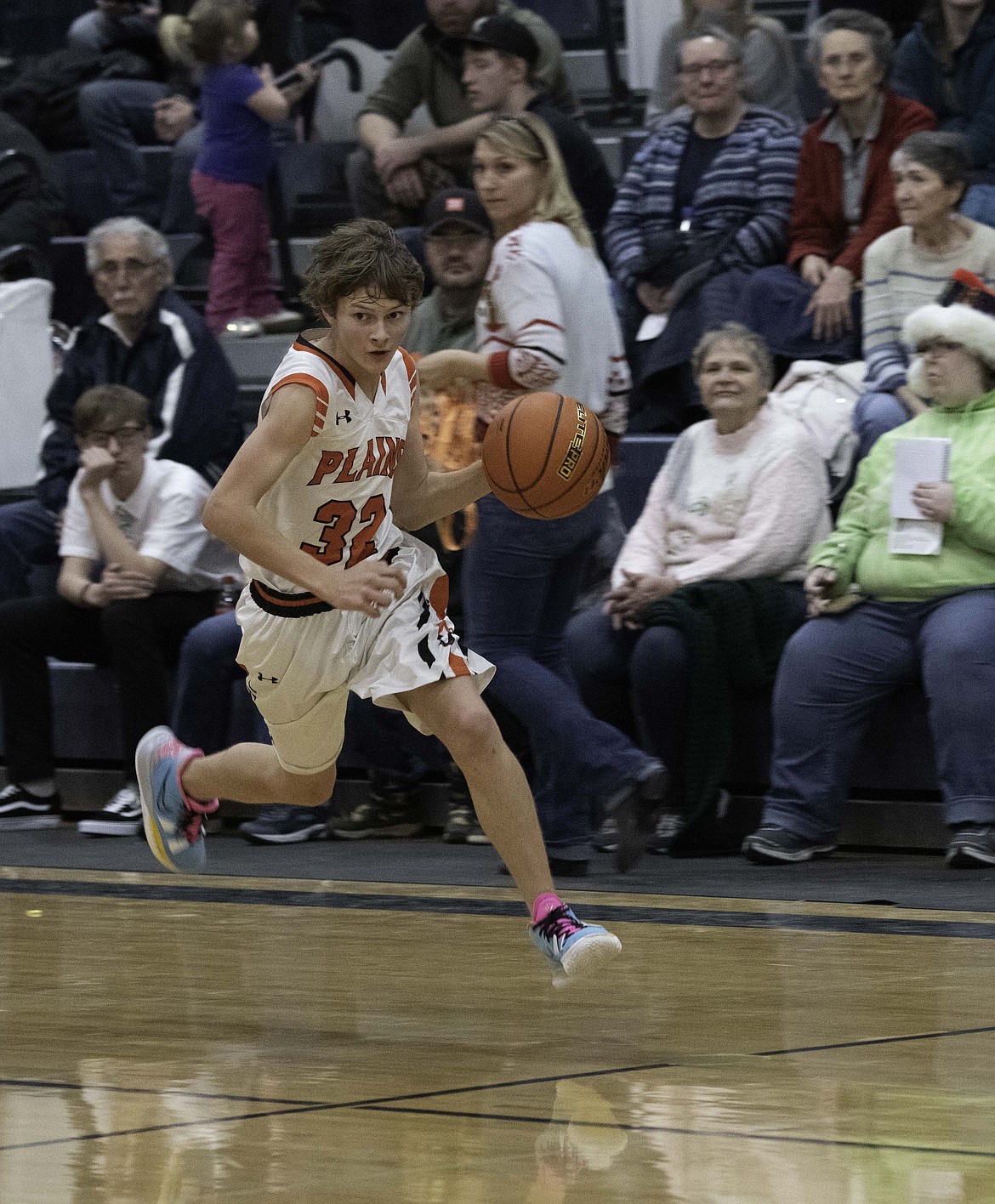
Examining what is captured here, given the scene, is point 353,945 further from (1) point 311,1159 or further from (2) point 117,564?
(2) point 117,564

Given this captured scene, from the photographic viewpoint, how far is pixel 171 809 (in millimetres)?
4312

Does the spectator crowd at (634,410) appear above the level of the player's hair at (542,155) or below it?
below

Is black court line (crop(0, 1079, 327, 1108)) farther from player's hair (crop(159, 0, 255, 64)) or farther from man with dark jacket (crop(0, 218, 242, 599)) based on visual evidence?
player's hair (crop(159, 0, 255, 64))

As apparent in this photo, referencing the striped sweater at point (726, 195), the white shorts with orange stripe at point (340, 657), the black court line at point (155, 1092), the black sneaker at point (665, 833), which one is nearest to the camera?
the black court line at point (155, 1092)

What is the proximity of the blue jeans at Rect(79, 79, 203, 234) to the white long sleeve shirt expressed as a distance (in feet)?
13.6

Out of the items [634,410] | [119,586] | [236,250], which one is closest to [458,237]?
[634,410]

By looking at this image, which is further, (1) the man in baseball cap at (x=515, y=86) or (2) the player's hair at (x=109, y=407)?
(1) the man in baseball cap at (x=515, y=86)

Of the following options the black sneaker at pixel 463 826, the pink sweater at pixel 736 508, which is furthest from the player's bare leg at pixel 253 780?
the pink sweater at pixel 736 508

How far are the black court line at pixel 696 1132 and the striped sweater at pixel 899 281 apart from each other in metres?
3.51

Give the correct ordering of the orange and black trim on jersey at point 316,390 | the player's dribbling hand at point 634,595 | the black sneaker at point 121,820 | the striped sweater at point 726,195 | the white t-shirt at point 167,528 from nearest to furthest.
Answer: the orange and black trim on jersey at point 316,390, the player's dribbling hand at point 634,595, the black sneaker at point 121,820, the white t-shirt at point 167,528, the striped sweater at point 726,195

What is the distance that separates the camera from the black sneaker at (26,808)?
642 centimetres

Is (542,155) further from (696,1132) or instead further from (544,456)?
(696,1132)

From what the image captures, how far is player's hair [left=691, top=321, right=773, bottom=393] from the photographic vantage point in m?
5.68

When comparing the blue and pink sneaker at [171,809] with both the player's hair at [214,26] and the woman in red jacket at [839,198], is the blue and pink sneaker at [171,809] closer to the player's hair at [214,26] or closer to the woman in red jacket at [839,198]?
the woman in red jacket at [839,198]
